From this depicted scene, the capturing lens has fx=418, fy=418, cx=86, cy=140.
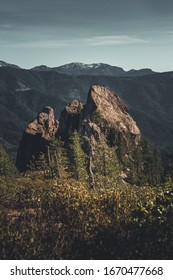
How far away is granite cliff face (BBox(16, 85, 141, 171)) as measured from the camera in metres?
161

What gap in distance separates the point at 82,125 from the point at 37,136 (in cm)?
2264

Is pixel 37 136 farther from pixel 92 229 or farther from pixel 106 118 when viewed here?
pixel 92 229

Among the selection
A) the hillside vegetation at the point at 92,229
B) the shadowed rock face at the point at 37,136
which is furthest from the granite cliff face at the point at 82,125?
the hillside vegetation at the point at 92,229

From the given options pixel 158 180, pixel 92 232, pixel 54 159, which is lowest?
pixel 158 180

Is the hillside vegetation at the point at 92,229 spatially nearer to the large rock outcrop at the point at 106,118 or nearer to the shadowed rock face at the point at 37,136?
the large rock outcrop at the point at 106,118

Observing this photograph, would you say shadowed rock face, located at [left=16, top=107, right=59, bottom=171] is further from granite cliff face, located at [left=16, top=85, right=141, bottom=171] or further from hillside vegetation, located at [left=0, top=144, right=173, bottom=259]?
hillside vegetation, located at [left=0, top=144, right=173, bottom=259]

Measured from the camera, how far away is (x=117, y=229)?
33250 mm

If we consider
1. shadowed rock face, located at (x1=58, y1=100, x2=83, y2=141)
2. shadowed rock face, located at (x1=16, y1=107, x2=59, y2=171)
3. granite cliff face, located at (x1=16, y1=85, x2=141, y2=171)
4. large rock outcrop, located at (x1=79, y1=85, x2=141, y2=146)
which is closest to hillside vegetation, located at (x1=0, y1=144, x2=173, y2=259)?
large rock outcrop, located at (x1=79, y1=85, x2=141, y2=146)

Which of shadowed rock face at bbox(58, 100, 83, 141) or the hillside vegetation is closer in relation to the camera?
the hillside vegetation

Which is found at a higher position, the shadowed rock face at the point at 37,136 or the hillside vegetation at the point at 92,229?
the hillside vegetation at the point at 92,229

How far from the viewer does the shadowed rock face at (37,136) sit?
16985 cm

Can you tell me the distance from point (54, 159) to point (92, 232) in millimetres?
84966
